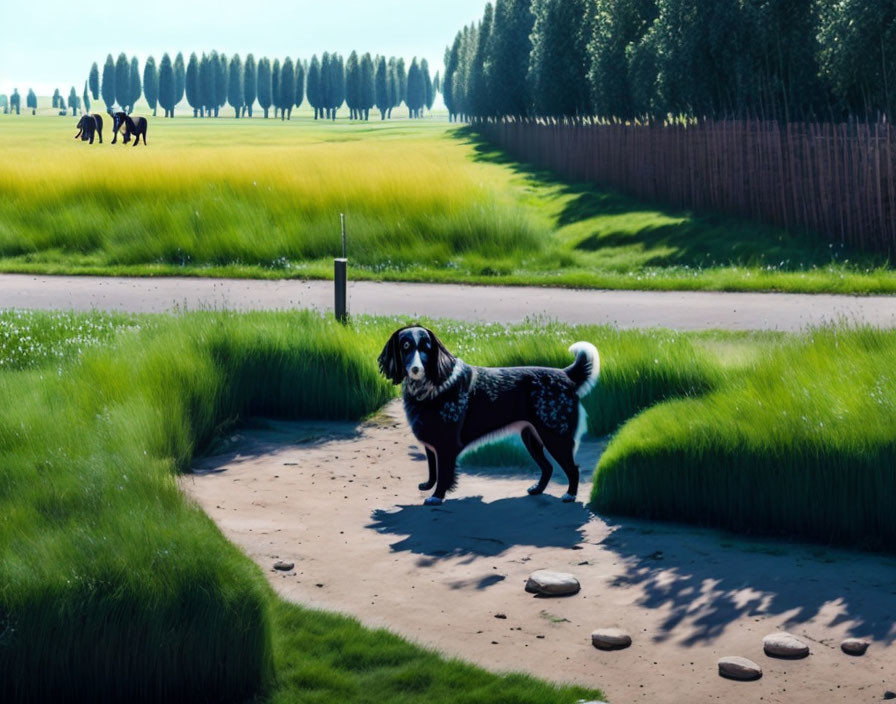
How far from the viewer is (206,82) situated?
182 metres

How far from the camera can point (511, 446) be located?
1003 centimetres

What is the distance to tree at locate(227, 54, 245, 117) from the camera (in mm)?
191500

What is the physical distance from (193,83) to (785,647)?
182m

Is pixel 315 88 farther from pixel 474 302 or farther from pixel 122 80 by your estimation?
pixel 474 302

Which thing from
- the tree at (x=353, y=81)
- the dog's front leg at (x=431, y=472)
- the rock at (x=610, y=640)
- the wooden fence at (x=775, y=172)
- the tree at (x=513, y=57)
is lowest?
the rock at (x=610, y=640)

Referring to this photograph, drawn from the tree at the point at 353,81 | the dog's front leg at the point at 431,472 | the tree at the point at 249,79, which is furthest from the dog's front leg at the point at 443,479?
the tree at the point at 249,79

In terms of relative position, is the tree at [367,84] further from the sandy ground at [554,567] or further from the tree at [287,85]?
the sandy ground at [554,567]

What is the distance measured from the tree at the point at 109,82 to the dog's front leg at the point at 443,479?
184 meters

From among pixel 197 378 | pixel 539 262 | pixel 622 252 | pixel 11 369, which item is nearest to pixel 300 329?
pixel 197 378

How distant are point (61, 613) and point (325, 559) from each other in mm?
2091

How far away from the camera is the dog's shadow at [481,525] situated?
25.9ft

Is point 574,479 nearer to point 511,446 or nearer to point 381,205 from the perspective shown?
point 511,446

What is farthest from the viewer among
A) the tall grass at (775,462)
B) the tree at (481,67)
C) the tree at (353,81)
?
the tree at (353,81)

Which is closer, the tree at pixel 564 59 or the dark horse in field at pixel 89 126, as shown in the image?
the dark horse in field at pixel 89 126
